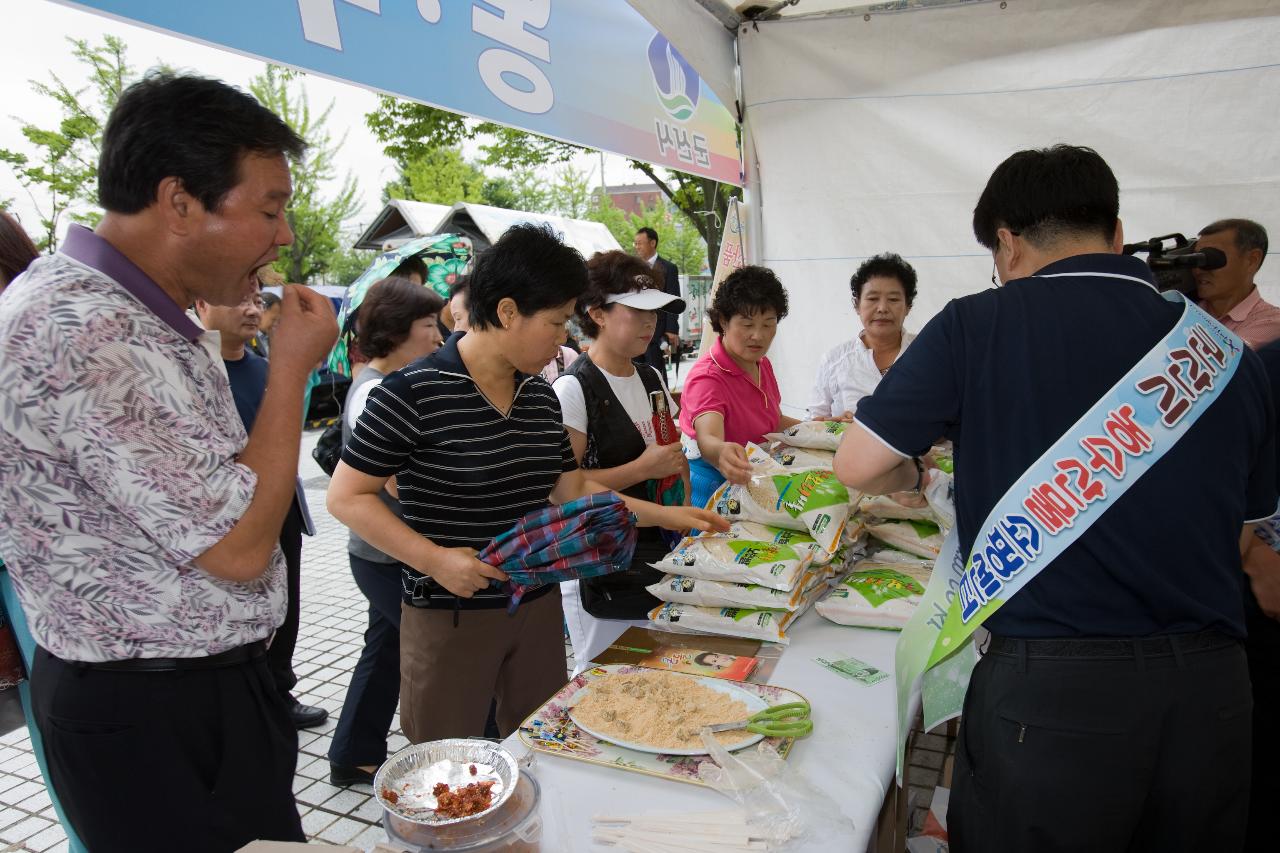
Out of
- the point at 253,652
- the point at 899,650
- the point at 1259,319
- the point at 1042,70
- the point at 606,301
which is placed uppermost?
the point at 1042,70

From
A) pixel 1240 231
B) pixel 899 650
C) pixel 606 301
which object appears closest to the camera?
pixel 899 650

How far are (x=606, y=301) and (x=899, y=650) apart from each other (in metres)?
1.45

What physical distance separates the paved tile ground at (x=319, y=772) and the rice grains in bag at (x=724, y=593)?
1187 mm

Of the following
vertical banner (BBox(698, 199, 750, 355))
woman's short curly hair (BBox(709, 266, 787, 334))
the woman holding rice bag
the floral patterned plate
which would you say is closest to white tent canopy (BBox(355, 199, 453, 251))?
vertical banner (BBox(698, 199, 750, 355))

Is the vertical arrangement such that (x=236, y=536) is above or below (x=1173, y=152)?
below

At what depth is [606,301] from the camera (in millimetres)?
2564

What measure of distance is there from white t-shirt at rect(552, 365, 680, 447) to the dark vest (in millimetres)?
23

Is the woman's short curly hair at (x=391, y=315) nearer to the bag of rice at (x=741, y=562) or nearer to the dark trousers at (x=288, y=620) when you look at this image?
the dark trousers at (x=288, y=620)

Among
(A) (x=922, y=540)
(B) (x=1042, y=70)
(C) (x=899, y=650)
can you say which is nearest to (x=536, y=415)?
(C) (x=899, y=650)

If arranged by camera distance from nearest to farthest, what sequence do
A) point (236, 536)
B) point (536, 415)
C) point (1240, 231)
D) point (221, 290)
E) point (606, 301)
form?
1. point (236, 536)
2. point (221, 290)
3. point (536, 415)
4. point (606, 301)
5. point (1240, 231)

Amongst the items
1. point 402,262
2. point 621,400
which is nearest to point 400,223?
point 402,262

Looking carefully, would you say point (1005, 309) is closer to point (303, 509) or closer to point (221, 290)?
point (221, 290)

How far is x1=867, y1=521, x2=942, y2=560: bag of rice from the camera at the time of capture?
7.66 ft

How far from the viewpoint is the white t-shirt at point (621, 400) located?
2.45 meters
